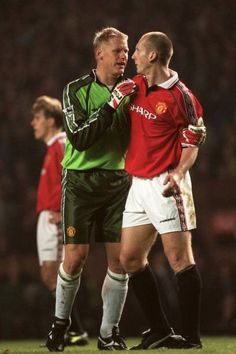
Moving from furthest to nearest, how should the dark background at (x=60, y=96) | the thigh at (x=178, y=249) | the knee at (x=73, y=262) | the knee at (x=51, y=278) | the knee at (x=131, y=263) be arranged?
the dark background at (x=60, y=96), the knee at (x=51, y=278), the knee at (x=73, y=262), the knee at (x=131, y=263), the thigh at (x=178, y=249)

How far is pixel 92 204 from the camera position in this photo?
6582 mm

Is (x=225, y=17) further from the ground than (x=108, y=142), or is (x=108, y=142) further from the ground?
(x=225, y=17)

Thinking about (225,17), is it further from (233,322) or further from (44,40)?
(233,322)

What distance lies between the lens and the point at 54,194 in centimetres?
830

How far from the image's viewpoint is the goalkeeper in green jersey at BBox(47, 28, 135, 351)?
648 cm

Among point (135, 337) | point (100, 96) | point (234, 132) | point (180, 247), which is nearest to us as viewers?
point (180, 247)

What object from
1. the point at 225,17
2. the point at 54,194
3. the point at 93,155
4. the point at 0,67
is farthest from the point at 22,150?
the point at 93,155

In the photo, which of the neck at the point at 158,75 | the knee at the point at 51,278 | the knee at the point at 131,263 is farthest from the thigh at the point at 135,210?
the knee at the point at 51,278

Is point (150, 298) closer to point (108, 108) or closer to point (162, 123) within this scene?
point (162, 123)

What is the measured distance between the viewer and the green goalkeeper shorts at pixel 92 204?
6.50m

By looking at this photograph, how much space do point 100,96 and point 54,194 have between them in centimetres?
193

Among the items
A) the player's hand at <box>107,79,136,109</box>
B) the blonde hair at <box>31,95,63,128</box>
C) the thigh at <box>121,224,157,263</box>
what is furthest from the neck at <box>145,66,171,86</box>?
the blonde hair at <box>31,95,63,128</box>

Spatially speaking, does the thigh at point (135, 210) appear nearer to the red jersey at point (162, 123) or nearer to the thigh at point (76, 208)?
the red jersey at point (162, 123)

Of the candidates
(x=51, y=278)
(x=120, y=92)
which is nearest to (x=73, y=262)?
(x=120, y=92)
